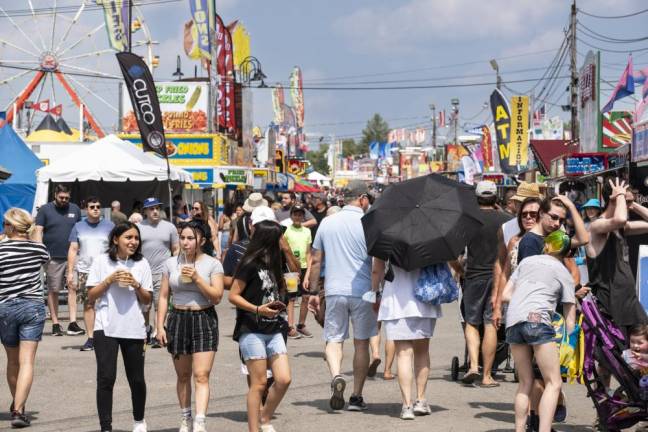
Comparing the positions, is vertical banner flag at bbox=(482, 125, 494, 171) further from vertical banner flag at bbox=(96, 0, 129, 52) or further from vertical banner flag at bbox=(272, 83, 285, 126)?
vertical banner flag at bbox=(272, 83, 285, 126)

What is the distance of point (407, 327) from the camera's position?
8.16 metres

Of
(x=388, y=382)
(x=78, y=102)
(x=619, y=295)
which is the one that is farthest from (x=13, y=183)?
(x=78, y=102)

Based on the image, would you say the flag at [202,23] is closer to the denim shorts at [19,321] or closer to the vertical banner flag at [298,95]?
the denim shorts at [19,321]

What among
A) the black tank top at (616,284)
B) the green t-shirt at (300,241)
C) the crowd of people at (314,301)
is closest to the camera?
the crowd of people at (314,301)

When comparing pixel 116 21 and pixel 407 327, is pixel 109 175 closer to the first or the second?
pixel 407 327

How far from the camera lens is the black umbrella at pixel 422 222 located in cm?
809

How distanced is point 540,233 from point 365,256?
1.74 m

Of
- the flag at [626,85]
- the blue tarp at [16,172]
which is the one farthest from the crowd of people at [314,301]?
the flag at [626,85]

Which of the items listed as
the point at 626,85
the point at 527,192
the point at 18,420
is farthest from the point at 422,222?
the point at 626,85

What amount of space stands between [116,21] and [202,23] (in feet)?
12.3

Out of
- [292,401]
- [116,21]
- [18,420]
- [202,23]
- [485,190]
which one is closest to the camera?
[18,420]

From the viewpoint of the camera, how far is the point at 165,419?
27.6 feet

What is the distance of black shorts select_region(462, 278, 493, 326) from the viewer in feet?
32.5

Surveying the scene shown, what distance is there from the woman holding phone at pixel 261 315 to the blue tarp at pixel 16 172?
13109 millimetres
